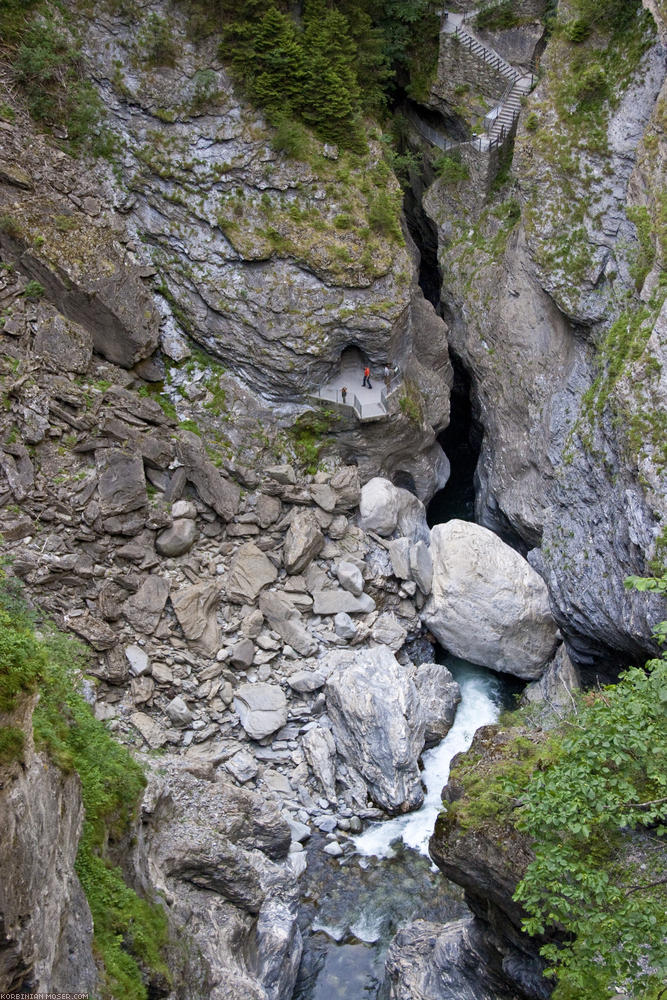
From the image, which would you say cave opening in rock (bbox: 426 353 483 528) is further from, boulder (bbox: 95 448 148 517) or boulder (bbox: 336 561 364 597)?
boulder (bbox: 95 448 148 517)

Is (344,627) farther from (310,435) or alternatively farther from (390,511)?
(310,435)

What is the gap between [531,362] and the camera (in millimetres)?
24859

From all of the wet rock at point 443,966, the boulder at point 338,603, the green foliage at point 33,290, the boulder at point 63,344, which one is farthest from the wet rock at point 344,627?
the green foliage at point 33,290

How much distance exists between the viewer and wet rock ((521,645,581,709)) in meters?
21.0

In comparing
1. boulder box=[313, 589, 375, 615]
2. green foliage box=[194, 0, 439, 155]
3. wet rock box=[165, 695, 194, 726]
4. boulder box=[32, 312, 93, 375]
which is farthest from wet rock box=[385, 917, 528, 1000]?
green foliage box=[194, 0, 439, 155]

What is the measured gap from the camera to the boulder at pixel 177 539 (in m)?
22.1

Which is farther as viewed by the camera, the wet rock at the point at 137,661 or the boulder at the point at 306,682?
the boulder at the point at 306,682

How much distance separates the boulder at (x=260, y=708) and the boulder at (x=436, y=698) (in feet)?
12.6

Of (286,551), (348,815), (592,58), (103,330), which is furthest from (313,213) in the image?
(348,815)

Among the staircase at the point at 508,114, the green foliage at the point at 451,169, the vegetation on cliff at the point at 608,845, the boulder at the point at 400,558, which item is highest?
the staircase at the point at 508,114

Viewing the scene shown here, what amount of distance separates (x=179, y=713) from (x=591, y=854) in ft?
39.4

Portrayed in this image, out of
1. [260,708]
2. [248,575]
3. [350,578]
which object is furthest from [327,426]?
[260,708]

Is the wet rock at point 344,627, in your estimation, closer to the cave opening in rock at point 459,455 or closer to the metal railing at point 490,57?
the cave opening in rock at point 459,455

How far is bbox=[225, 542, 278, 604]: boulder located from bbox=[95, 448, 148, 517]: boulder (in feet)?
10.8
